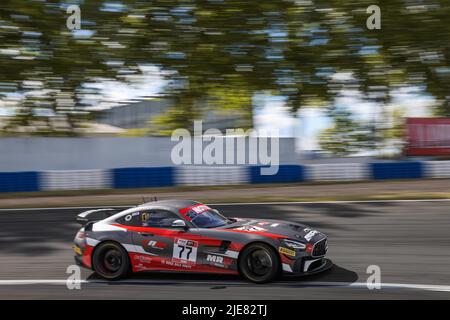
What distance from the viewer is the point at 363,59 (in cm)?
2614

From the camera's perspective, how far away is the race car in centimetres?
675

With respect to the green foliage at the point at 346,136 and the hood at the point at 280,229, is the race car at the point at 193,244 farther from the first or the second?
the green foliage at the point at 346,136

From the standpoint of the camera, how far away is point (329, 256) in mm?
8297

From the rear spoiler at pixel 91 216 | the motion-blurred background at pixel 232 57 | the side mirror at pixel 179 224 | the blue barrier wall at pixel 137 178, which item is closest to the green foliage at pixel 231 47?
the motion-blurred background at pixel 232 57

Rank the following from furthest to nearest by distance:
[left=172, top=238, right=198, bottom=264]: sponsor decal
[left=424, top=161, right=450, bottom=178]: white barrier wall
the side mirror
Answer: [left=424, top=161, right=450, bottom=178]: white barrier wall < the side mirror < [left=172, top=238, right=198, bottom=264]: sponsor decal

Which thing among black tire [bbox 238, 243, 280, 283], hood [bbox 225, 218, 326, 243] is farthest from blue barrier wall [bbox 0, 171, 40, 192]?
black tire [bbox 238, 243, 280, 283]

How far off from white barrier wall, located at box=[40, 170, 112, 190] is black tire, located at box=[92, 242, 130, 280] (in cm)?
1181

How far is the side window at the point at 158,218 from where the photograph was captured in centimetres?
734

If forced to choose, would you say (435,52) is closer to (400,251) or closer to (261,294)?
(400,251)

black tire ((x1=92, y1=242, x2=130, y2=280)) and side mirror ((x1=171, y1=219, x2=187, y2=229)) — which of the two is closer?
side mirror ((x1=171, y1=219, x2=187, y2=229))

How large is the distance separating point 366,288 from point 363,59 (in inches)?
836

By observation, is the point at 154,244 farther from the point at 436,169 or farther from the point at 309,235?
the point at 436,169

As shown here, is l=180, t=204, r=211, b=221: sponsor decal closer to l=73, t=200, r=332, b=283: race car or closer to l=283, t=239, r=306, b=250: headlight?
l=73, t=200, r=332, b=283: race car
